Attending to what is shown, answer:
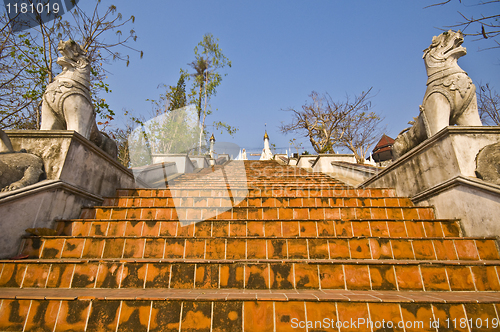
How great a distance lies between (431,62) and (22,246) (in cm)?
605

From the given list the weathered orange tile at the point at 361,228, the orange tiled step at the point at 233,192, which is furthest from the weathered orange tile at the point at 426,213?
the weathered orange tile at the point at 361,228

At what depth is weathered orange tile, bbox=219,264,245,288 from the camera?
1.99 metres

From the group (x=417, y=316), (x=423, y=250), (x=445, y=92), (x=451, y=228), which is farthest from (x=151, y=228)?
(x=445, y=92)

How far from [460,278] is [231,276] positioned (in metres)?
2.02

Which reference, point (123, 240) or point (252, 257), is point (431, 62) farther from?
point (123, 240)

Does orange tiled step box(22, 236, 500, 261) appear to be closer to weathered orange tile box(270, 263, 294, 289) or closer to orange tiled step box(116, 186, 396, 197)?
weathered orange tile box(270, 263, 294, 289)

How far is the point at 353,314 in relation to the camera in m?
1.54

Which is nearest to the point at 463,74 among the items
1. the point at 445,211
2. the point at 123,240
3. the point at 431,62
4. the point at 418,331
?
the point at 431,62

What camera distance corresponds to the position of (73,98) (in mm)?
3416

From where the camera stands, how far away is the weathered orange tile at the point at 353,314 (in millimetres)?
1511

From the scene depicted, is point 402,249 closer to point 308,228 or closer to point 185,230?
point 308,228

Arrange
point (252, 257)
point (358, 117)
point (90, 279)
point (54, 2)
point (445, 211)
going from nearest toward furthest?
1. point (90, 279)
2. point (252, 257)
3. point (445, 211)
4. point (54, 2)
5. point (358, 117)
